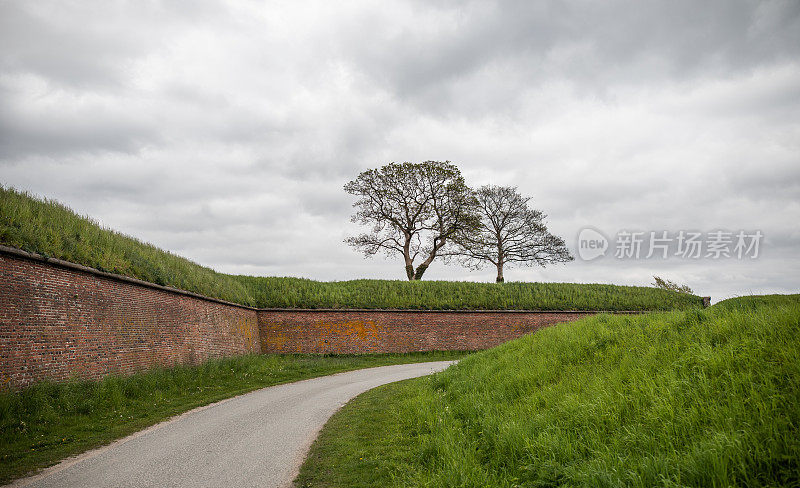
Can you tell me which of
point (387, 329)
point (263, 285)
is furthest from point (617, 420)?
point (263, 285)

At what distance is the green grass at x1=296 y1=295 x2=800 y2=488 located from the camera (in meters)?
3.50

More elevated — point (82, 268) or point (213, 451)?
point (82, 268)

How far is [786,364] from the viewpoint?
413 centimetres

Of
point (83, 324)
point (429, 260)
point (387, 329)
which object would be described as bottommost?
point (387, 329)

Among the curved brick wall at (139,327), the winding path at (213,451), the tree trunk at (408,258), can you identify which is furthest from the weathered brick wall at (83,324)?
the tree trunk at (408,258)

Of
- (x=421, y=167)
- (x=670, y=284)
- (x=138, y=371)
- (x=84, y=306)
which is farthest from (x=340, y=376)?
(x=670, y=284)

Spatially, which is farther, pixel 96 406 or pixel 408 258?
pixel 408 258

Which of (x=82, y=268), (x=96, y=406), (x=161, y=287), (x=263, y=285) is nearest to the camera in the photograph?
(x=96, y=406)

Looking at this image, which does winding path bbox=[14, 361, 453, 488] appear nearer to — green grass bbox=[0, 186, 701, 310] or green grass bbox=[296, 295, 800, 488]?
green grass bbox=[296, 295, 800, 488]

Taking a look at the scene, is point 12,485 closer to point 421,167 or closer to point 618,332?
point 618,332

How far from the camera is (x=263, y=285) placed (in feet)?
82.0

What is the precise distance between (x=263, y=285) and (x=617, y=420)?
75.3ft

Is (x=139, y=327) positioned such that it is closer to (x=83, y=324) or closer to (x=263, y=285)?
(x=83, y=324)

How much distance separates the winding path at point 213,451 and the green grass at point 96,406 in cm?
55
